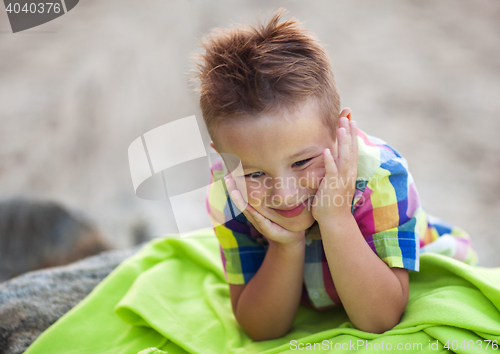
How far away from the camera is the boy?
24.2 inches

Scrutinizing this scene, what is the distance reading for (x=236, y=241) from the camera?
2.73ft

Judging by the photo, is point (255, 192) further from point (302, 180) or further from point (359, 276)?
point (359, 276)

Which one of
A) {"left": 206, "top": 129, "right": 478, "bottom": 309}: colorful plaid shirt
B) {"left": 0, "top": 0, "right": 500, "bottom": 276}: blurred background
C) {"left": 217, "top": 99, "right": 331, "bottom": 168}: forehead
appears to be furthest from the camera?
{"left": 0, "top": 0, "right": 500, "bottom": 276}: blurred background

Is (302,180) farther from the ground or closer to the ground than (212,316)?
farther from the ground

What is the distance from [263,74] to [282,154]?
0.40 ft

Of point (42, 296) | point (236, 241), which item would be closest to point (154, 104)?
point (42, 296)

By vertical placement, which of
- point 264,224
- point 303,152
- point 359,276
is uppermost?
point 303,152

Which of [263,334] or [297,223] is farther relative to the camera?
[263,334]

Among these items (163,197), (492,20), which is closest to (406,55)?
(492,20)

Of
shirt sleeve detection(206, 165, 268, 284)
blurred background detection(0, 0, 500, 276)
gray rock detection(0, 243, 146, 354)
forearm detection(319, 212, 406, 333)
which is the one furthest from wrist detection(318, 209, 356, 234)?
blurred background detection(0, 0, 500, 276)

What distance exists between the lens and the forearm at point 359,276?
661mm

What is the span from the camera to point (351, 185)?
659mm

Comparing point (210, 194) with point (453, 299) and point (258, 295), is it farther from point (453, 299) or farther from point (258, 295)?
point (453, 299)

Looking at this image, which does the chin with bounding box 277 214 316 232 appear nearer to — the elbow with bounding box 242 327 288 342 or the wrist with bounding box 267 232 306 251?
the wrist with bounding box 267 232 306 251
